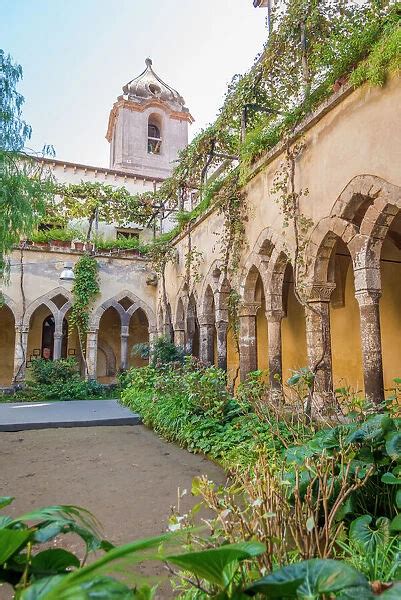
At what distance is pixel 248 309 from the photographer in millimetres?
6898

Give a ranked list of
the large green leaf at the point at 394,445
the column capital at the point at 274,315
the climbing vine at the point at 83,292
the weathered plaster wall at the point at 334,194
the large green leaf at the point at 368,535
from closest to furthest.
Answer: the large green leaf at the point at 368,535
the large green leaf at the point at 394,445
the weathered plaster wall at the point at 334,194
the column capital at the point at 274,315
the climbing vine at the point at 83,292

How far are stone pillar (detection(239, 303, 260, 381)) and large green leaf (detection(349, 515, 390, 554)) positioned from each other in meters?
4.61

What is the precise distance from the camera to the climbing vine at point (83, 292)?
490 inches

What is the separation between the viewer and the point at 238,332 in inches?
280

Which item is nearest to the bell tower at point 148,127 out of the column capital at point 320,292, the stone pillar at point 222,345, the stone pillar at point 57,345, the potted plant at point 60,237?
the potted plant at point 60,237

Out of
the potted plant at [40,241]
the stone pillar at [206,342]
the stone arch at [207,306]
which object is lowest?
the stone pillar at [206,342]

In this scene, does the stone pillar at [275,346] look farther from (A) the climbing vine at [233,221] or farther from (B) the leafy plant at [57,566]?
(B) the leafy plant at [57,566]

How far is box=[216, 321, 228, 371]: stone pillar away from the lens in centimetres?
777

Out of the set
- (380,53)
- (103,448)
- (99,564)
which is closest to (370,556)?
(99,564)

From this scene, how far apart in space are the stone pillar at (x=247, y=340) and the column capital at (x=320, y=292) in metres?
1.92

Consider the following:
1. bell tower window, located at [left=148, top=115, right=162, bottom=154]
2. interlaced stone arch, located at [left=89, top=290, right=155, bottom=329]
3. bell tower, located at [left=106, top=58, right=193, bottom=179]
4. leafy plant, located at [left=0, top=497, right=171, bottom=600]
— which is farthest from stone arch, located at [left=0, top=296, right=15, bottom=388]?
leafy plant, located at [left=0, top=497, right=171, bottom=600]

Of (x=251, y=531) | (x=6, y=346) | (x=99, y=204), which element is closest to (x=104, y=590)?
(x=251, y=531)

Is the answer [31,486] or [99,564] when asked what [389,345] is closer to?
[31,486]

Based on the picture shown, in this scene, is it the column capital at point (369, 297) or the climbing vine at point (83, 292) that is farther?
the climbing vine at point (83, 292)
